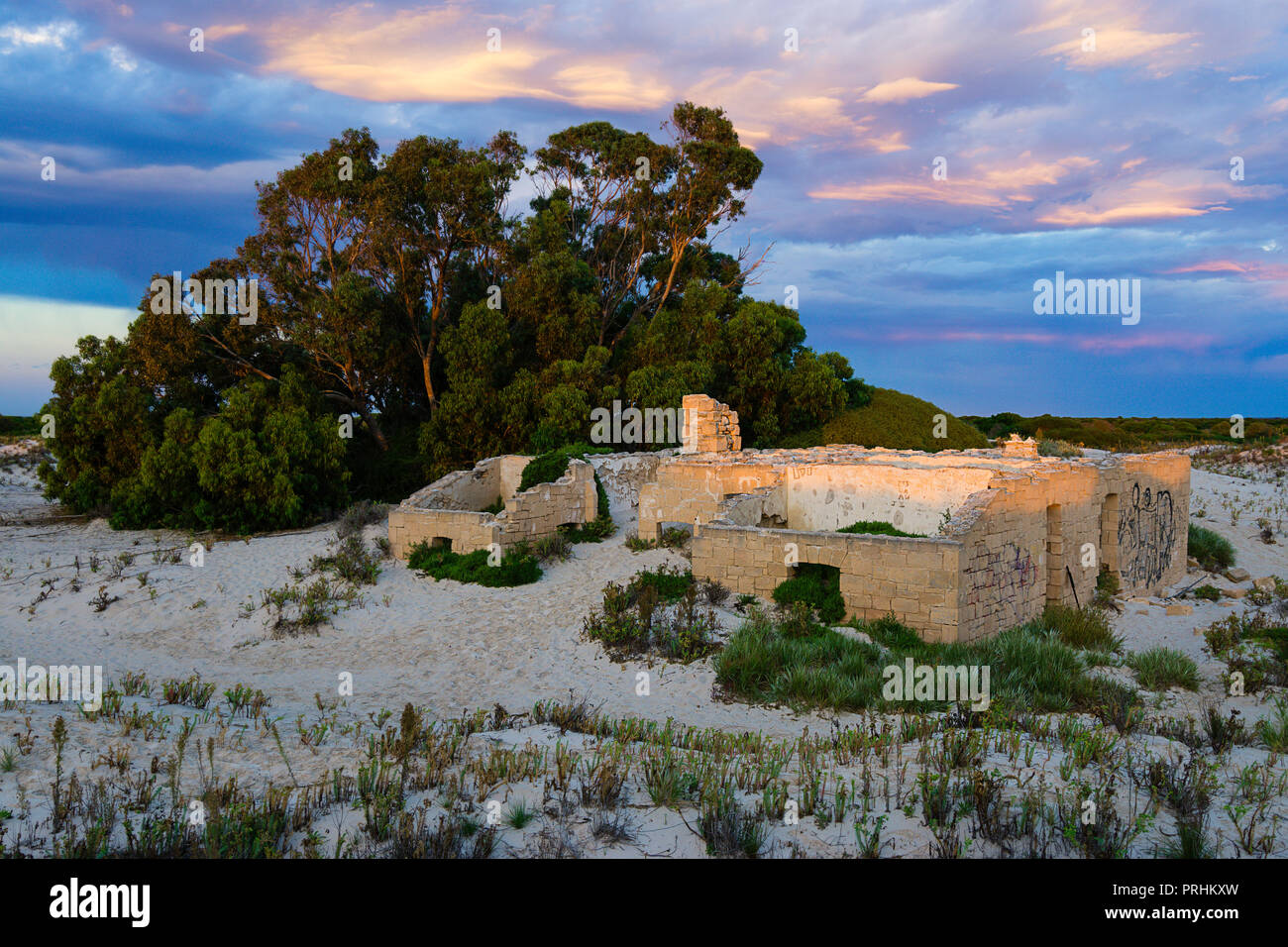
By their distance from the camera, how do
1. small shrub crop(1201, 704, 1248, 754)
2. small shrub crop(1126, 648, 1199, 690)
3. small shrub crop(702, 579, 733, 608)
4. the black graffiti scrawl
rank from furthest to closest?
the black graffiti scrawl
small shrub crop(702, 579, 733, 608)
small shrub crop(1126, 648, 1199, 690)
small shrub crop(1201, 704, 1248, 754)

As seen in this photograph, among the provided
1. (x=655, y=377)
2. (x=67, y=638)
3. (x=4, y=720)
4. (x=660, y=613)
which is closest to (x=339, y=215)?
(x=655, y=377)

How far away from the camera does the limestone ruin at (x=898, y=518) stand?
1088 centimetres

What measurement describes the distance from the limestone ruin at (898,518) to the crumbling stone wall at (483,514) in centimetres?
3

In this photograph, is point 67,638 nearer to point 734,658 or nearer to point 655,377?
point 734,658

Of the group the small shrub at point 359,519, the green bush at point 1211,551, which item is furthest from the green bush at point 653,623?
the green bush at point 1211,551

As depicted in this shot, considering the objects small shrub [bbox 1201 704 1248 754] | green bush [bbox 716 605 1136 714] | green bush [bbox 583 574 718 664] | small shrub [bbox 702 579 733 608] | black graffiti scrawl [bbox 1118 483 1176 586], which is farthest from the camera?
black graffiti scrawl [bbox 1118 483 1176 586]

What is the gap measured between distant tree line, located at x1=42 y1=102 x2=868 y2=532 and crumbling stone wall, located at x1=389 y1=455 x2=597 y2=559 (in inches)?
169

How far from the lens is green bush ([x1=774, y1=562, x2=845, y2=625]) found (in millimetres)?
11320

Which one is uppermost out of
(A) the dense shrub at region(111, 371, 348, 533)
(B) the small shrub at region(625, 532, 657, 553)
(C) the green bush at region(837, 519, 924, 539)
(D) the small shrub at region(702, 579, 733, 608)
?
(A) the dense shrub at region(111, 371, 348, 533)

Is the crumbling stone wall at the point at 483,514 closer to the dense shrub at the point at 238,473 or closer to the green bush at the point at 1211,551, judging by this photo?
the dense shrub at the point at 238,473

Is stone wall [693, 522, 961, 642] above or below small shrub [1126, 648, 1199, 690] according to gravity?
above

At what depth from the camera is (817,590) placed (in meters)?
11.7

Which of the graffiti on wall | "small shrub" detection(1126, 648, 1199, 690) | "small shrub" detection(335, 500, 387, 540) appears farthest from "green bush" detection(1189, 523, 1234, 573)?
"small shrub" detection(335, 500, 387, 540)

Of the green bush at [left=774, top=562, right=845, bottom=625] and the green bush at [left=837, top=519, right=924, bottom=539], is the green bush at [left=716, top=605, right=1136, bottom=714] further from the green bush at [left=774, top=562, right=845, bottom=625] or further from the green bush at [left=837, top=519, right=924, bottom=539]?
the green bush at [left=837, top=519, right=924, bottom=539]
